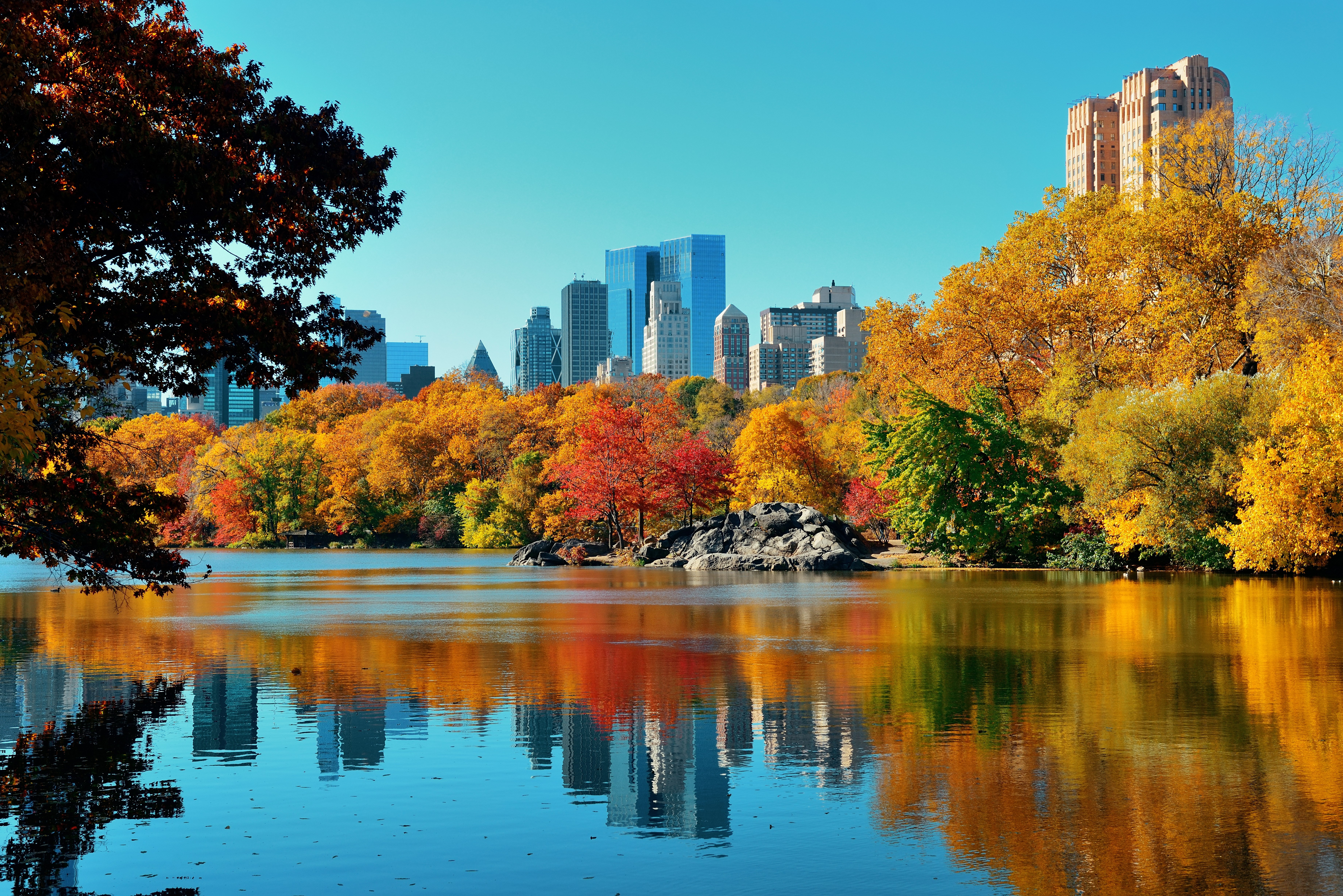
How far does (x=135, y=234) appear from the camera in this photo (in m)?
12.1

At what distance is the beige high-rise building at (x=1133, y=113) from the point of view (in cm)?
15238

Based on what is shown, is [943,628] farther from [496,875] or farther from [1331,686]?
[496,875]

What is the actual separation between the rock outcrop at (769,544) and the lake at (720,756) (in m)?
22.7

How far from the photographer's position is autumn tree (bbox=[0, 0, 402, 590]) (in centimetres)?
1018

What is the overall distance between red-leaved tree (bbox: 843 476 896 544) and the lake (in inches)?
1164

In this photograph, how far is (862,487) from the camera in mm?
52031

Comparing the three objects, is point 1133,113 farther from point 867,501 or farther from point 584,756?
point 584,756

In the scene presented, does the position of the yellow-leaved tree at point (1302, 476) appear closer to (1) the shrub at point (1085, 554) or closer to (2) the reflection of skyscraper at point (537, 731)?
(1) the shrub at point (1085, 554)

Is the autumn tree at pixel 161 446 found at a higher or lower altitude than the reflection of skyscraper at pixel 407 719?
higher

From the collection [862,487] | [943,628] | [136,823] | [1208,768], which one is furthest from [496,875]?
[862,487]

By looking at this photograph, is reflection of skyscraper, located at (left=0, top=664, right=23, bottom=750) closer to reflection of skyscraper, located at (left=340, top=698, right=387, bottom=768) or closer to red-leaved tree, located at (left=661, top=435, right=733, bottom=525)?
reflection of skyscraper, located at (left=340, top=698, right=387, bottom=768)

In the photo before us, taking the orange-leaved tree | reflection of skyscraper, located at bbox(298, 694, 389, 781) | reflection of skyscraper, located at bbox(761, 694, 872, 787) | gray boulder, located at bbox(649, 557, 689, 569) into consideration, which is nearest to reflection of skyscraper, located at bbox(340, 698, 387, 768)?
reflection of skyscraper, located at bbox(298, 694, 389, 781)

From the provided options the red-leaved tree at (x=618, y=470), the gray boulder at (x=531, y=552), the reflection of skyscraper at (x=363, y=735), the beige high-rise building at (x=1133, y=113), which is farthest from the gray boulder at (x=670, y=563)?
the beige high-rise building at (x=1133, y=113)

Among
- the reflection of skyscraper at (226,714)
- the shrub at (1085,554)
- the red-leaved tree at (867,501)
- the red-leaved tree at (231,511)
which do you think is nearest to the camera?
the reflection of skyscraper at (226,714)
